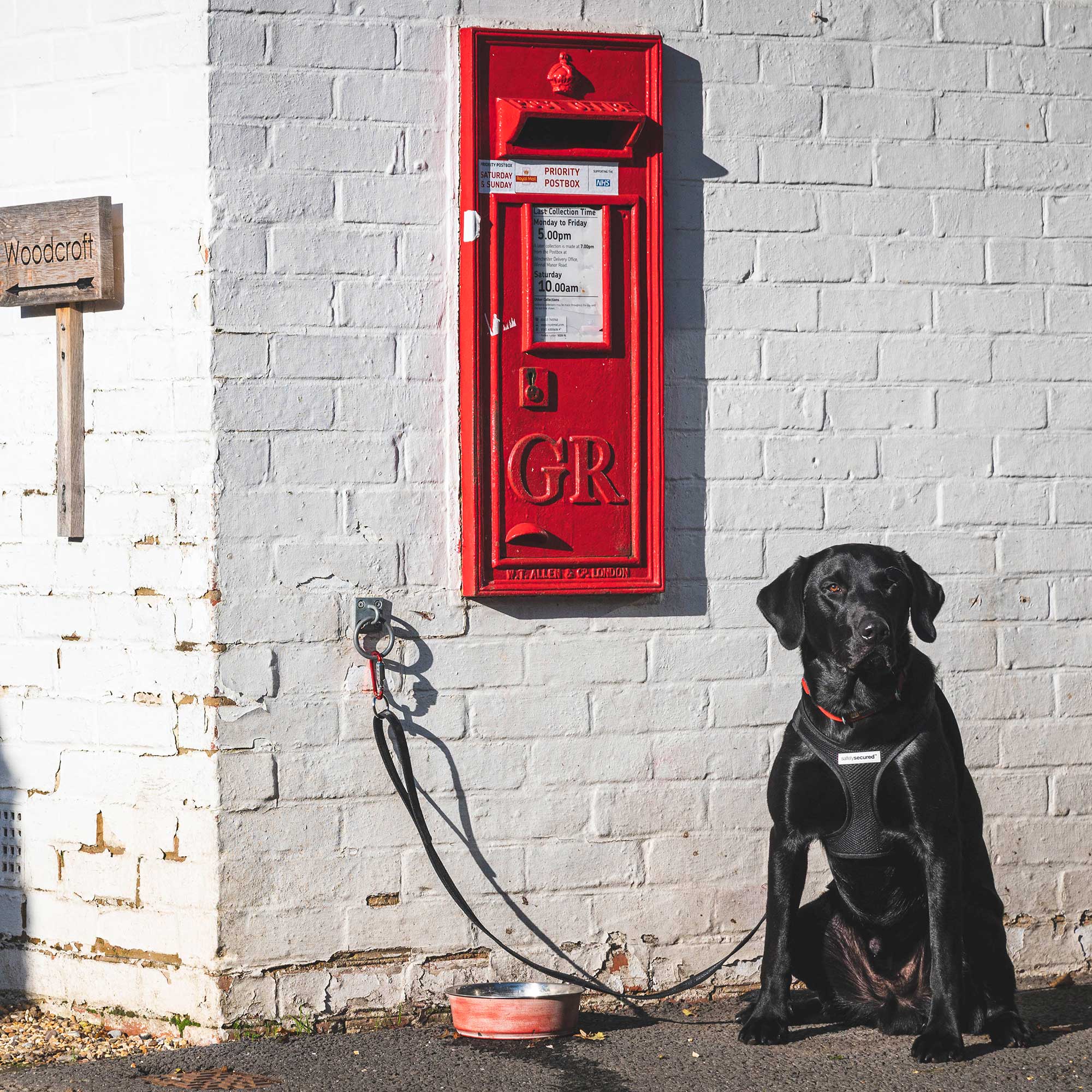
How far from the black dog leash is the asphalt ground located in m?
0.12

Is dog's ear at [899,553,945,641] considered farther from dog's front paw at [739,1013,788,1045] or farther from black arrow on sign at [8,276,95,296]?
black arrow on sign at [8,276,95,296]

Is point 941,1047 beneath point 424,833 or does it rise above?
beneath

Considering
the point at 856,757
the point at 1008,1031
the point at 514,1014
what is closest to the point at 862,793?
the point at 856,757

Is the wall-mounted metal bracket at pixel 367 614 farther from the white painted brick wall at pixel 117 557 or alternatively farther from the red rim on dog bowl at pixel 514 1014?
the red rim on dog bowl at pixel 514 1014

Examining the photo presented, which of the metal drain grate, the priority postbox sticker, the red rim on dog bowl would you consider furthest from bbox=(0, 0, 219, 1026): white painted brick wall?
the priority postbox sticker

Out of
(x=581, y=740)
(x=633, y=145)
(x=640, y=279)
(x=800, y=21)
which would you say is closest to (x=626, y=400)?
(x=640, y=279)

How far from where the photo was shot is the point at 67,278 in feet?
14.4

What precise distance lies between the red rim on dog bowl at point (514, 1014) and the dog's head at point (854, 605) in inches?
49.1

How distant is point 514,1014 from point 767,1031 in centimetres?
71

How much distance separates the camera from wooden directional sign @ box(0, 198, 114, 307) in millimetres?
4320

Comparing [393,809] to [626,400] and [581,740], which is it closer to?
[581,740]

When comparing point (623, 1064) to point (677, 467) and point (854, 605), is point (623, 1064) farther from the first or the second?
point (677, 467)

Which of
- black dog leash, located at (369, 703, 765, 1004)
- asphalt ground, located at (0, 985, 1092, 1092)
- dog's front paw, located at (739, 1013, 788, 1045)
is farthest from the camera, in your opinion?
black dog leash, located at (369, 703, 765, 1004)

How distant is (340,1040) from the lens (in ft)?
13.5
